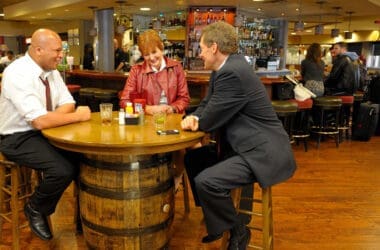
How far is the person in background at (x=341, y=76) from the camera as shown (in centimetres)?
564

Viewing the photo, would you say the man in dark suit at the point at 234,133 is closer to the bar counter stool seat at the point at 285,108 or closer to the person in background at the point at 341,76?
the bar counter stool seat at the point at 285,108

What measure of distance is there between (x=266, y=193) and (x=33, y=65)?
5.30 feet

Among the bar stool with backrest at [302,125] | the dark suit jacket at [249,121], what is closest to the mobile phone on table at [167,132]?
the dark suit jacket at [249,121]

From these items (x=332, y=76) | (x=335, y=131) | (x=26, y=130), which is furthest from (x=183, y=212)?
(x=332, y=76)

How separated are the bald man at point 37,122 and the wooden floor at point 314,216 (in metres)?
0.48

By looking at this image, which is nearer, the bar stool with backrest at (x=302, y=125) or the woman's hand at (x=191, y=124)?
the woman's hand at (x=191, y=124)

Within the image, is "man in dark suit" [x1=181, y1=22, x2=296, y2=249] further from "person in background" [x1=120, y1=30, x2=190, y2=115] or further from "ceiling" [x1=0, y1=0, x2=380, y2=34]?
"ceiling" [x1=0, y1=0, x2=380, y2=34]

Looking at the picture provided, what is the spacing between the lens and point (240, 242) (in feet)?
7.66

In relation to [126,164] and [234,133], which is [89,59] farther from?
[234,133]

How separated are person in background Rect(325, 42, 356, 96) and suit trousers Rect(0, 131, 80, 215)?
180 inches

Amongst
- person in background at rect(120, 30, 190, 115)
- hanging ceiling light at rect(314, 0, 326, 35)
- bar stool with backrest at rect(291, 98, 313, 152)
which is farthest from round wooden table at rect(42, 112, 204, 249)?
hanging ceiling light at rect(314, 0, 326, 35)

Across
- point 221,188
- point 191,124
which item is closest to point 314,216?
point 221,188

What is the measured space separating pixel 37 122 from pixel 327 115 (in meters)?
4.63

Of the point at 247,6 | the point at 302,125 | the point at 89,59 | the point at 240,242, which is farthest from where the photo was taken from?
the point at 89,59
